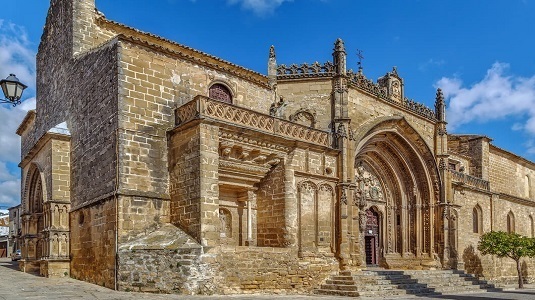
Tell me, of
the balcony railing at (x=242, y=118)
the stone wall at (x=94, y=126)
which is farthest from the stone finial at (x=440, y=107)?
the stone wall at (x=94, y=126)

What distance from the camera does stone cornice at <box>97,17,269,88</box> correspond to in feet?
52.4

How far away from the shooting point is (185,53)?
58.5 feet

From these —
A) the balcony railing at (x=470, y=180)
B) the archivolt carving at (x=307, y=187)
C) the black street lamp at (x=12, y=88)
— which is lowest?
→ the archivolt carving at (x=307, y=187)

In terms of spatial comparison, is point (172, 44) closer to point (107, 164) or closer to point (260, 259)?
point (107, 164)

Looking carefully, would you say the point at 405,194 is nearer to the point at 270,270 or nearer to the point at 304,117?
the point at 304,117

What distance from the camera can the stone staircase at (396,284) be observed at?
15688 mm

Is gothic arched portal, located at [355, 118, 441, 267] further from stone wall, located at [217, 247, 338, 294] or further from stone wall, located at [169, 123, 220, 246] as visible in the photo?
stone wall, located at [169, 123, 220, 246]

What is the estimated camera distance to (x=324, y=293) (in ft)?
51.5

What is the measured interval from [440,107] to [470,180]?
14.4ft

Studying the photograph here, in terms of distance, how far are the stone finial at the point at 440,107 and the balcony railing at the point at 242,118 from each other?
354 inches

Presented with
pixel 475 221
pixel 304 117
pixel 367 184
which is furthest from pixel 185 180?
pixel 475 221

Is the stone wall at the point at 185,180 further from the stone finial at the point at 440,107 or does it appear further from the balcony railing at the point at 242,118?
the stone finial at the point at 440,107

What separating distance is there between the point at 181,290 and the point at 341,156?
7792 mm

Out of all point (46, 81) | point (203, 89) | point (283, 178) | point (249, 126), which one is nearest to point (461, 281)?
point (283, 178)
